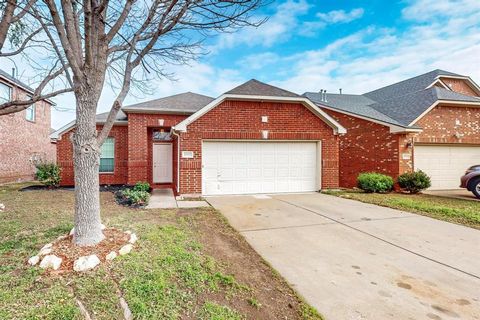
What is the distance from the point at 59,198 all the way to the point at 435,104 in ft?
52.6

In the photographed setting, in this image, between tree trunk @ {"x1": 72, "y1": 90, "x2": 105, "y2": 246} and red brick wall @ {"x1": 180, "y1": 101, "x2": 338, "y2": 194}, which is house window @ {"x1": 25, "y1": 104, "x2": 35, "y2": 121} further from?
tree trunk @ {"x1": 72, "y1": 90, "x2": 105, "y2": 246}

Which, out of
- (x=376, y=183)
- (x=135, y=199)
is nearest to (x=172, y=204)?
(x=135, y=199)

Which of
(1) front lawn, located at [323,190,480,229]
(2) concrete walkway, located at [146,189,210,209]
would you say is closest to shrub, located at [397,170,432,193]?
(1) front lawn, located at [323,190,480,229]

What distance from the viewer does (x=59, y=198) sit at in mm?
8727

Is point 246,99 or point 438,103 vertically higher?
point 438,103

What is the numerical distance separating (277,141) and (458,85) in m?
16.3

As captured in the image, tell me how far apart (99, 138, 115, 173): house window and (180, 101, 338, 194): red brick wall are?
5.57 meters

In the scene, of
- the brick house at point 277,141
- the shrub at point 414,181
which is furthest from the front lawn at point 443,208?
the brick house at point 277,141

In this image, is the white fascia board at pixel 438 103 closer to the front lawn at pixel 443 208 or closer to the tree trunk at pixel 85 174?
the front lawn at pixel 443 208

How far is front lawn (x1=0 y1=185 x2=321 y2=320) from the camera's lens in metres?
2.37

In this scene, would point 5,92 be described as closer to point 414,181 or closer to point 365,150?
point 365,150

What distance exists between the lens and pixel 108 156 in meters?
12.5

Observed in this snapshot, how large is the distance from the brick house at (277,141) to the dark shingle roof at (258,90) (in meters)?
0.04

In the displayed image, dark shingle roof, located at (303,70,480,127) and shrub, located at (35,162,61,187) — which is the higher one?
dark shingle roof, located at (303,70,480,127)
